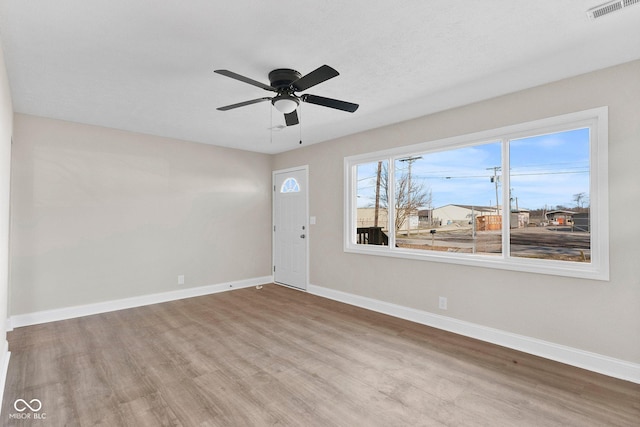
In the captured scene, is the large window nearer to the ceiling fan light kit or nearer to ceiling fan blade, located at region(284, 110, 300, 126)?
ceiling fan blade, located at region(284, 110, 300, 126)

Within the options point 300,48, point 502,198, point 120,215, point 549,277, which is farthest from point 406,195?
point 120,215

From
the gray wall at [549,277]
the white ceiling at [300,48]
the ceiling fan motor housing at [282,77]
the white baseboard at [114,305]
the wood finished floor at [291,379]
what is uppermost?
the white ceiling at [300,48]

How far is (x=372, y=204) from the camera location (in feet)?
15.2

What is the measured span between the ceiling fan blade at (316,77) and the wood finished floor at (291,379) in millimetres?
2288

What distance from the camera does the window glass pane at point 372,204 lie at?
4480 mm

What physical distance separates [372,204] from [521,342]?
7.96 feet

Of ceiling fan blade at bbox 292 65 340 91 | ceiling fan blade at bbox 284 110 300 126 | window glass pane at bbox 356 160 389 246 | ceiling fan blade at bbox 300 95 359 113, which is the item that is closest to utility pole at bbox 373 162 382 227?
window glass pane at bbox 356 160 389 246

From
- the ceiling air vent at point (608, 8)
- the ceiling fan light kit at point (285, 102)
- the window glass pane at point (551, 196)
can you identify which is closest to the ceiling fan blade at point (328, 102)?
the ceiling fan light kit at point (285, 102)

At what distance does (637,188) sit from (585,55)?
112 centimetres

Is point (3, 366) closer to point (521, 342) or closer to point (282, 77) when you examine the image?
point (282, 77)

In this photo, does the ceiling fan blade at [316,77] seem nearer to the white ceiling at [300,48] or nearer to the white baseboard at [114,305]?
the white ceiling at [300,48]

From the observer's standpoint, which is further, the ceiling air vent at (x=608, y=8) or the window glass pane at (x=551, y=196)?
the window glass pane at (x=551, y=196)

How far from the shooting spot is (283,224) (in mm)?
6023

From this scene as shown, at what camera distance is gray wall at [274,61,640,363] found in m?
2.51
